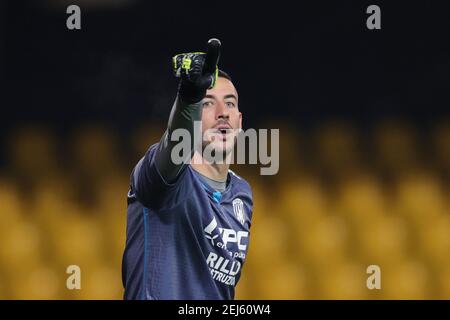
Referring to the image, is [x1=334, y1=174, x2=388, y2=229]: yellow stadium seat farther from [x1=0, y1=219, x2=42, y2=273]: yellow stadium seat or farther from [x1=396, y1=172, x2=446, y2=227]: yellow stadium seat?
[x1=0, y1=219, x2=42, y2=273]: yellow stadium seat

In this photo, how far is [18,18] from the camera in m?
3.61

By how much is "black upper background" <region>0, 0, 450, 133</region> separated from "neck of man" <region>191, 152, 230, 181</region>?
1.52 metres

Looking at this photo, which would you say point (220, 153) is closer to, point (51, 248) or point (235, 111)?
point (235, 111)

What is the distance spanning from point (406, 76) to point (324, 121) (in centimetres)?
40

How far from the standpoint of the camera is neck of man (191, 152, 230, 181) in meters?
1.95

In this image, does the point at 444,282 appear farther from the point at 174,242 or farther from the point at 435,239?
the point at 174,242

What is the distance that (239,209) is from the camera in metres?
2.04

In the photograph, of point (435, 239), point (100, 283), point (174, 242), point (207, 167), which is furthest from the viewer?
point (435, 239)

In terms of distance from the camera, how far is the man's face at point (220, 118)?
6.44 feet

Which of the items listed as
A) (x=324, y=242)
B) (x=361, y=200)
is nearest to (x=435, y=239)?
(x=361, y=200)

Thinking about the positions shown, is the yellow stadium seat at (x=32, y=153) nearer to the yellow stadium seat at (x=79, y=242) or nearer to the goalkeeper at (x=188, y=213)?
the yellow stadium seat at (x=79, y=242)

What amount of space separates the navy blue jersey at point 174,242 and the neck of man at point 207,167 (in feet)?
0.22

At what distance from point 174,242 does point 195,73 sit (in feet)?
1.29

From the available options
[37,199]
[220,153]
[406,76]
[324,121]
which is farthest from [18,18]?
[220,153]
